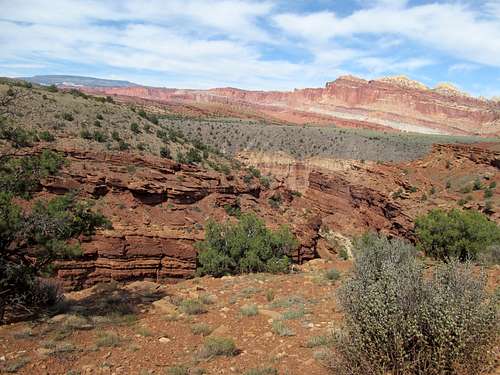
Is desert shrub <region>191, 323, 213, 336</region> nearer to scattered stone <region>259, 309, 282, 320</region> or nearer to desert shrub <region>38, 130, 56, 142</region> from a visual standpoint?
scattered stone <region>259, 309, 282, 320</region>

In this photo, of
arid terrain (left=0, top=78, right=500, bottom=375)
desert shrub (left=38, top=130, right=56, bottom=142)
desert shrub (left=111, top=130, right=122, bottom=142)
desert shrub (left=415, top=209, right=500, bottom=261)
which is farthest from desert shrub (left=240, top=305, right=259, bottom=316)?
desert shrub (left=111, top=130, right=122, bottom=142)

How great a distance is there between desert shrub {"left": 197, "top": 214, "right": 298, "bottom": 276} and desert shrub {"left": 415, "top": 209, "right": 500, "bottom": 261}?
6510 mm

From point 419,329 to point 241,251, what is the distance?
32.7 feet

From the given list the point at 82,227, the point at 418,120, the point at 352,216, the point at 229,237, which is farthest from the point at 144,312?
the point at 418,120

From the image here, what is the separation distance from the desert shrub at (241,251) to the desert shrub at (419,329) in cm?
884

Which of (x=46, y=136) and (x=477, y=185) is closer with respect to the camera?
(x=46, y=136)

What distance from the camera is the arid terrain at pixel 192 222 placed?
6.36 m

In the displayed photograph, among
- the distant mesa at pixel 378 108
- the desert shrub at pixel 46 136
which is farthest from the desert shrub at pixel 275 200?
the distant mesa at pixel 378 108

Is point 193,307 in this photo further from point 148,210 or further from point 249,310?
point 148,210

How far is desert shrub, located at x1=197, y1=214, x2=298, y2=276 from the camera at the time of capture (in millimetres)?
13336

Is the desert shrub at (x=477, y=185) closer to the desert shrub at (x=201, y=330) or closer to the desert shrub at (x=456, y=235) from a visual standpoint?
the desert shrub at (x=456, y=235)

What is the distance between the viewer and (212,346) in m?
6.12

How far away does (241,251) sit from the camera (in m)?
13.8

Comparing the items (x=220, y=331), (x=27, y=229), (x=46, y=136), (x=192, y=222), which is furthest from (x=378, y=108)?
(x=27, y=229)
